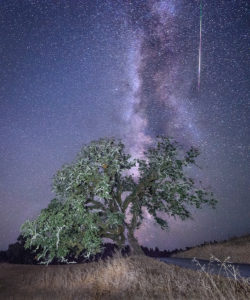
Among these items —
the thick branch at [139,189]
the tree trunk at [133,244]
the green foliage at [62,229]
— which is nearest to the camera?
the green foliage at [62,229]

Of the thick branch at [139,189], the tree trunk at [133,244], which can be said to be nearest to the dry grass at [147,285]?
the tree trunk at [133,244]

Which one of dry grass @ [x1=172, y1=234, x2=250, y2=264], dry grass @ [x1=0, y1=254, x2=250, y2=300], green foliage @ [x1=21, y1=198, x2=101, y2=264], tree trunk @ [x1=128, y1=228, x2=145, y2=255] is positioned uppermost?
green foliage @ [x1=21, y1=198, x2=101, y2=264]

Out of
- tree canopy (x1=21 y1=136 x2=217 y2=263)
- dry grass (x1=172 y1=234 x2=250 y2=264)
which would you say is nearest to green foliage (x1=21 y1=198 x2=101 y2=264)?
tree canopy (x1=21 y1=136 x2=217 y2=263)

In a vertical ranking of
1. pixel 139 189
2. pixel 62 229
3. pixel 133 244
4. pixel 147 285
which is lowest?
pixel 147 285

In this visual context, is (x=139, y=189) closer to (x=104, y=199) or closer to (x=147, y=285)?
(x=104, y=199)

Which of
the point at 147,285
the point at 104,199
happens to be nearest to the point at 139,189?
the point at 104,199

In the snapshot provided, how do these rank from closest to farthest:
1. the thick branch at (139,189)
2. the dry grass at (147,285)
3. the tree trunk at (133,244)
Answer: the dry grass at (147,285), the tree trunk at (133,244), the thick branch at (139,189)

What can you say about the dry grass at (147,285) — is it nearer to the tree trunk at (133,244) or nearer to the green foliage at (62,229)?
the green foliage at (62,229)

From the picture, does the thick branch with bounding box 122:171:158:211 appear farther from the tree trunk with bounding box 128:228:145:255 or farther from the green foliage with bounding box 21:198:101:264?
the green foliage with bounding box 21:198:101:264

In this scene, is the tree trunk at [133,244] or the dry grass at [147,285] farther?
the tree trunk at [133,244]

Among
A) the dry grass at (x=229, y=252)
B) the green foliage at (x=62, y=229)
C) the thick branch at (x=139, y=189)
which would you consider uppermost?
the thick branch at (x=139, y=189)

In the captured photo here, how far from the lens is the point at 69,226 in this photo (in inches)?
715

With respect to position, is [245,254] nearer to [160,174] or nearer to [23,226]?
[160,174]

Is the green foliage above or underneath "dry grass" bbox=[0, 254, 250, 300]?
above
